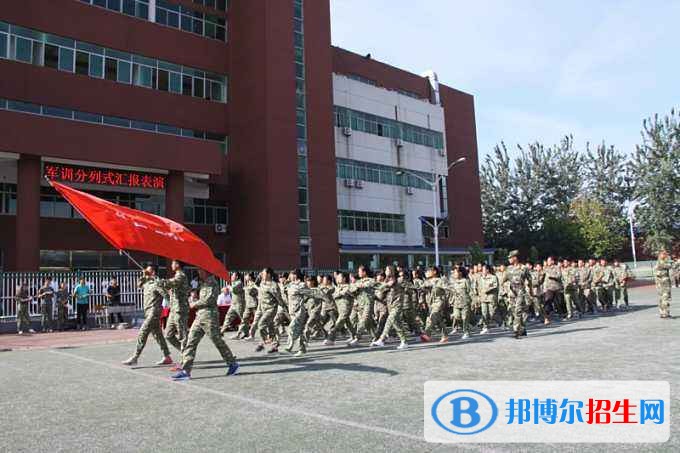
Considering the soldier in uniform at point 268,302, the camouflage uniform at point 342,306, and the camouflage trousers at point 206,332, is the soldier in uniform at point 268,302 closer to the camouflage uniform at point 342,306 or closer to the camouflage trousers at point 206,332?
the camouflage uniform at point 342,306

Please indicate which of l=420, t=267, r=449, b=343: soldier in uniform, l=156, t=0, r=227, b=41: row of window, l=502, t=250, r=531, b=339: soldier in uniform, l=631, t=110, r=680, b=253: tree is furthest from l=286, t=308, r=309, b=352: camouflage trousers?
l=631, t=110, r=680, b=253: tree

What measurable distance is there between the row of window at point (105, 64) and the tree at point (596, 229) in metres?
37.9

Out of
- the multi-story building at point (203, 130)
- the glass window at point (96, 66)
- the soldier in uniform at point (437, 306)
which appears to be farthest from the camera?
the glass window at point (96, 66)

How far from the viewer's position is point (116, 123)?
91.8ft

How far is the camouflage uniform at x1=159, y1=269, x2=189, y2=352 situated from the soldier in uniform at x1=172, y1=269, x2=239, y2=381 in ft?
1.32

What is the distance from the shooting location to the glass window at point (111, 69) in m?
27.9

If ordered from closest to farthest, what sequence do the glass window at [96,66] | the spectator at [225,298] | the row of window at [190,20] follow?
the spectator at [225,298], the glass window at [96,66], the row of window at [190,20]

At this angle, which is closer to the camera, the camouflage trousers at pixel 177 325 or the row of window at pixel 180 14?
the camouflage trousers at pixel 177 325

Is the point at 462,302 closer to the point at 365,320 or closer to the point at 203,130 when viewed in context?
the point at 365,320

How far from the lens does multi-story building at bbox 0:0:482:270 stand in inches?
992

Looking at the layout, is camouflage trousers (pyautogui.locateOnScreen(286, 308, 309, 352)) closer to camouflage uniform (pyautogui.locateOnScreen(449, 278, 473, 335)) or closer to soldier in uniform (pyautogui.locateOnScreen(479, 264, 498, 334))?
camouflage uniform (pyautogui.locateOnScreen(449, 278, 473, 335))

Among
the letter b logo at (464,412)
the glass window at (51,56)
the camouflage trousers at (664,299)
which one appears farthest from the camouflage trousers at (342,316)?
the glass window at (51,56)

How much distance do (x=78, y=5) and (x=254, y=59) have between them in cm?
875

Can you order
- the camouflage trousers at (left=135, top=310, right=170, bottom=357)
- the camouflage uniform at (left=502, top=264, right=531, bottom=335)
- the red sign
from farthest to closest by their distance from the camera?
the red sign, the camouflage uniform at (left=502, top=264, right=531, bottom=335), the camouflage trousers at (left=135, top=310, right=170, bottom=357)
